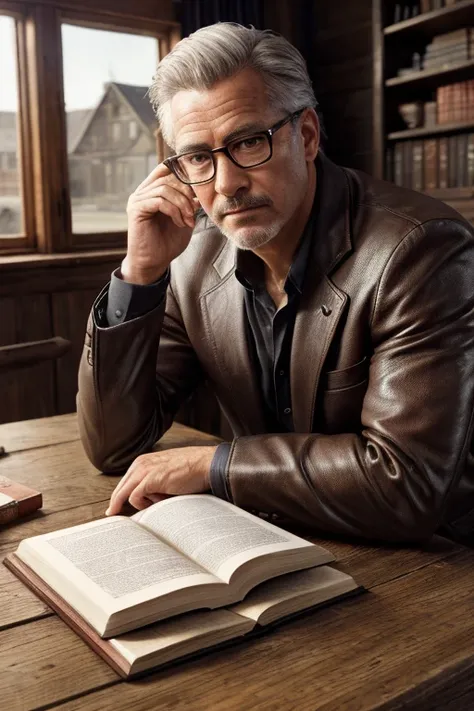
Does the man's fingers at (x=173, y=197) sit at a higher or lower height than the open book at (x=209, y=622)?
higher

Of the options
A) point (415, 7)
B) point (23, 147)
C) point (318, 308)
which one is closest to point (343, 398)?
point (318, 308)

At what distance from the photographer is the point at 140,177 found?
4.26m

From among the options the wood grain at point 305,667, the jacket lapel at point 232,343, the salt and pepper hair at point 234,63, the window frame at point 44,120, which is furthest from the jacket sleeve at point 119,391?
the window frame at point 44,120

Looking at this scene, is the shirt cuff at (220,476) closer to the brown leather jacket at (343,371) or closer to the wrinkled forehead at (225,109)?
the brown leather jacket at (343,371)

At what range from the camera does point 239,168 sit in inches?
58.9

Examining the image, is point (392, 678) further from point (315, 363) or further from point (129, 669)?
point (315, 363)

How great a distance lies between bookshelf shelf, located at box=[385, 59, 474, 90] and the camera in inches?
138

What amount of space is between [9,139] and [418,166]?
6.56 ft

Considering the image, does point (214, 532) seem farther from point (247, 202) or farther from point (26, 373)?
point (26, 373)

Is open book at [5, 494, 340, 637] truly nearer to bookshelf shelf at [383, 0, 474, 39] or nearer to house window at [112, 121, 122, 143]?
bookshelf shelf at [383, 0, 474, 39]

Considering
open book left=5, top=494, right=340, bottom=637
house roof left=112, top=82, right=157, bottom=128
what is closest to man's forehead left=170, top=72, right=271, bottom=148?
open book left=5, top=494, right=340, bottom=637

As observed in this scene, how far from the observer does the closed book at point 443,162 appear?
3723 mm

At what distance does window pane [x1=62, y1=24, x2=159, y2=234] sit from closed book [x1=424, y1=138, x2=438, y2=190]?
1.41 metres

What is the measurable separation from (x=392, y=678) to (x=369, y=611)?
5.9 inches
